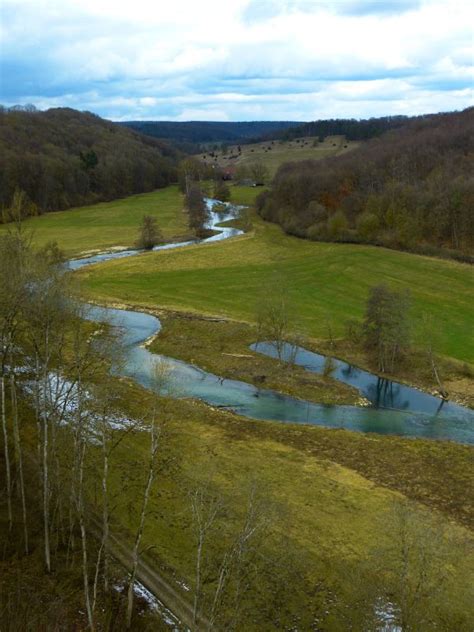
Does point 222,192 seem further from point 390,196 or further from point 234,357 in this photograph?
point 234,357

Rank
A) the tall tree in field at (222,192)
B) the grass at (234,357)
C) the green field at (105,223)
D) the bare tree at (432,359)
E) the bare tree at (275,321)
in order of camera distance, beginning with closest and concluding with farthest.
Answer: the grass at (234,357) < the bare tree at (432,359) < the bare tree at (275,321) < the green field at (105,223) < the tall tree in field at (222,192)

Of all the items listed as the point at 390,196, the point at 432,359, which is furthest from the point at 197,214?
the point at 432,359

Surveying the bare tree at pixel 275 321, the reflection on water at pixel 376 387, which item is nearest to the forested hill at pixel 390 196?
the bare tree at pixel 275 321

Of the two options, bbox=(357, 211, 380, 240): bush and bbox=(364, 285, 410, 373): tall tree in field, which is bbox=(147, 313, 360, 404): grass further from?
bbox=(357, 211, 380, 240): bush

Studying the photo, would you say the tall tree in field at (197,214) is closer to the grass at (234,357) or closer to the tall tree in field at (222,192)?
the tall tree in field at (222,192)

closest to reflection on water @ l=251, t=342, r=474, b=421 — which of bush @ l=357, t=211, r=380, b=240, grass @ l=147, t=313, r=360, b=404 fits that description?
grass @ l=147, t=313, r=360, b=404

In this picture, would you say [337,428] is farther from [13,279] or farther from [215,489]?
[13,279]
